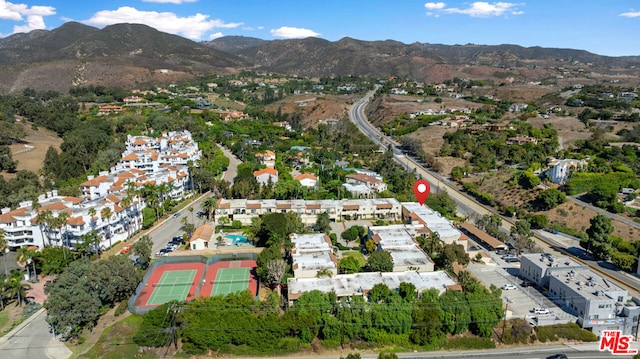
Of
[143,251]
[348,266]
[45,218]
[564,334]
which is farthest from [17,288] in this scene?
[564,334]

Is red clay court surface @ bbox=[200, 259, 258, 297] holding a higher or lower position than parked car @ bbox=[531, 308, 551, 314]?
higher

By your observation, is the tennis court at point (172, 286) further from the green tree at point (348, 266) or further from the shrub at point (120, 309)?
the green tree at point (348, 266)

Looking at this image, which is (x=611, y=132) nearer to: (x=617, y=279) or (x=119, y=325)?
(x=617, y=279)

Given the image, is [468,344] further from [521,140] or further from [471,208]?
[521,140]

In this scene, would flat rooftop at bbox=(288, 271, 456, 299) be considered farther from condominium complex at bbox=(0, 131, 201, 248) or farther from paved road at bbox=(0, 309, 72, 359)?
condominium complex at bbox=(0, 131, 201, 248)

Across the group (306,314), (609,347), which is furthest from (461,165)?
(306,314)

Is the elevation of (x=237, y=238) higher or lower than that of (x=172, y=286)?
higher

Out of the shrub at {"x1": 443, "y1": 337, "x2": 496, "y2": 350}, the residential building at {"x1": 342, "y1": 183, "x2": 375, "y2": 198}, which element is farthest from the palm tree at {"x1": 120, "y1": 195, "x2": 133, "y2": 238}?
the shrub at {"x1": 443, "y1": 337, "x2": 496, "y2": 350}
